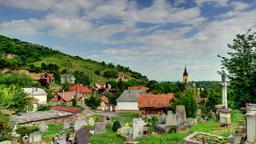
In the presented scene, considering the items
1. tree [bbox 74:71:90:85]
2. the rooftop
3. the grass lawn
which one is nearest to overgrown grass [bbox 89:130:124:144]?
the grass lawn

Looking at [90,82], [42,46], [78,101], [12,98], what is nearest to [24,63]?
[90,82]

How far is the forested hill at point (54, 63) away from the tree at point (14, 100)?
5453 centimetres

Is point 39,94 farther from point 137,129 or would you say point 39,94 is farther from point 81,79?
point 137,129

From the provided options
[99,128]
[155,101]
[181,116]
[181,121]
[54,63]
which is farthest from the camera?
[54,63]

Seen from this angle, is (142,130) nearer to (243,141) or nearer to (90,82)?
(243,141)

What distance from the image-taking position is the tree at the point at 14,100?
137ft

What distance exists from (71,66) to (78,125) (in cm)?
9392

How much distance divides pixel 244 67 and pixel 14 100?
28436 millimetres

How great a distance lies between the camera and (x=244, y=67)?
90.6 ft

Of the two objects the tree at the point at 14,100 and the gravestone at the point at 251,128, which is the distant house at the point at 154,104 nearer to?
A: the tree at the point at 14,100

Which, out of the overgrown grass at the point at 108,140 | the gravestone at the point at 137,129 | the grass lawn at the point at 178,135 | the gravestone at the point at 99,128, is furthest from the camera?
the gravestone at the point at 99,128

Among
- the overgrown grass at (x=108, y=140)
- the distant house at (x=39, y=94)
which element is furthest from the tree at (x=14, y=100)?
the distant house at (x=39, y=94)

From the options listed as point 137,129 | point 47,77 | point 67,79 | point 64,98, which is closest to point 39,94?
point 64,98

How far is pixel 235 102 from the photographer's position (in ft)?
99.3
